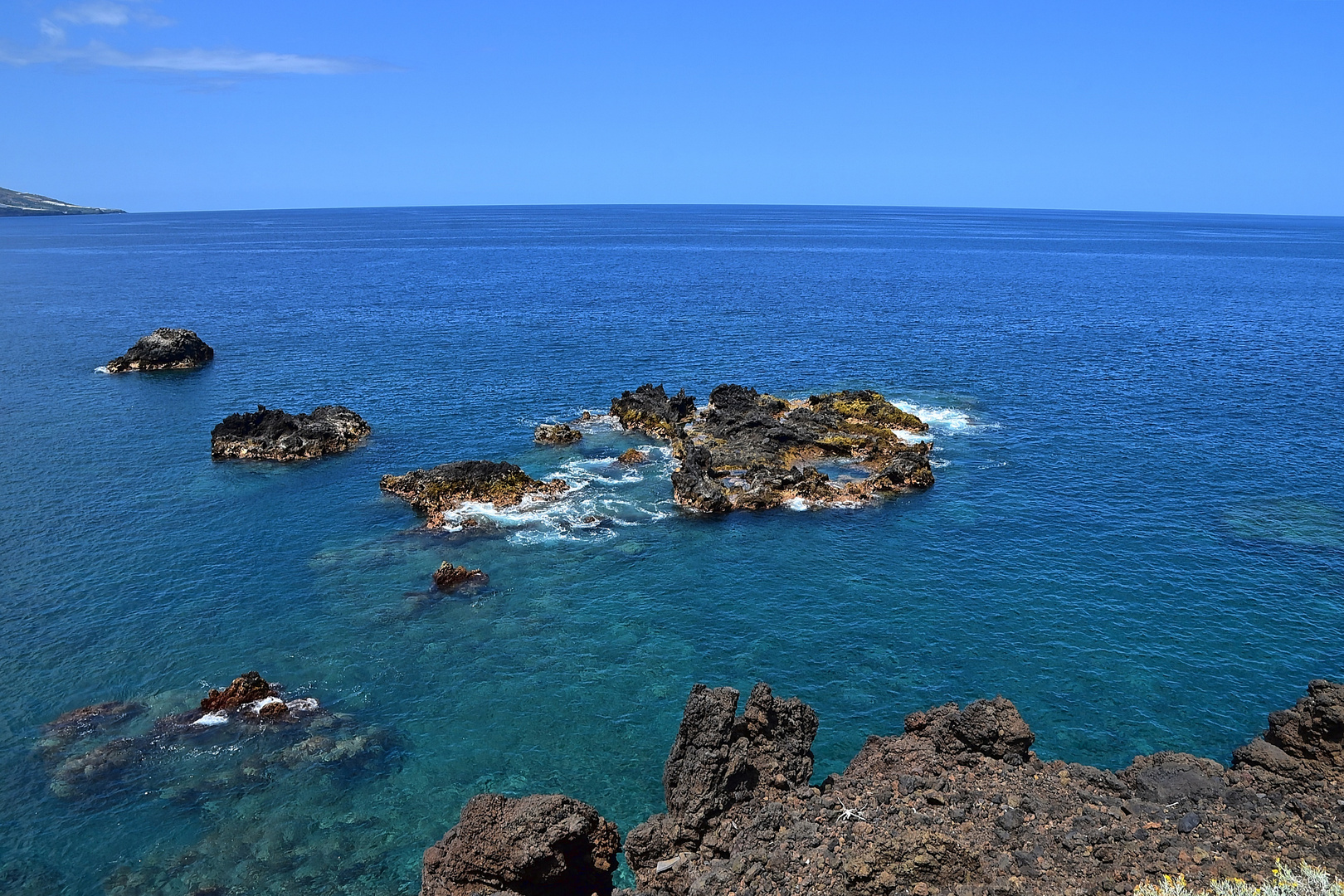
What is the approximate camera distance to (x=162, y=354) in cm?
11456

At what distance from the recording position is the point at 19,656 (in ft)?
157

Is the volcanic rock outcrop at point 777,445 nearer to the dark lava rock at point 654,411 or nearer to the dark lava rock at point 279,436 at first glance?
the dark lava rock at point 654,411

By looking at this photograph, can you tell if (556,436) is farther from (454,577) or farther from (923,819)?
(923,819)

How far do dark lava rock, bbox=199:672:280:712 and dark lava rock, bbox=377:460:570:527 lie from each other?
2518 cm

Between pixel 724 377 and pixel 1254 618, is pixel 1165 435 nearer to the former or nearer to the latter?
pixel 1254 618

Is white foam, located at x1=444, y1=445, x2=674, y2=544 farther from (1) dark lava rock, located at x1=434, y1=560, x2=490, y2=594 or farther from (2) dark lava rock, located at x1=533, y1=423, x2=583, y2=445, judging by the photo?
(2) dark lava rock, located at x1=533, y1=423, x2=583, y2=445

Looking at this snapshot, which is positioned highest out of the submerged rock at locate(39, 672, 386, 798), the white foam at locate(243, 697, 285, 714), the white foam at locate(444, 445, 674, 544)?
the white foam at locate(444, 445, 674, 544)

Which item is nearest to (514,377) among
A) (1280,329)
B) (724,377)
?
(724,377)

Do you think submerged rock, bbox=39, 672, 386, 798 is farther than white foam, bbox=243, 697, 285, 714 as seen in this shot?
No

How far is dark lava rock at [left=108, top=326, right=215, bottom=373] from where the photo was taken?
114 meters

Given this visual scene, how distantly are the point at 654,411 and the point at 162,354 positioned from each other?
72.0 metres

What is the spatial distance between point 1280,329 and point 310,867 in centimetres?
16777

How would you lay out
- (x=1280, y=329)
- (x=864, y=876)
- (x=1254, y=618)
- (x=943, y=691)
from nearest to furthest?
(x=864, y=876) → (x=943, y=691) → (x=1254, y=618) → (x=1280, y=329)

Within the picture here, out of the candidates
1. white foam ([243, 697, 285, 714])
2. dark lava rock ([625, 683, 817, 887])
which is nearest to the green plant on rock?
dark lava rock ([625, 683, 817, 887])
